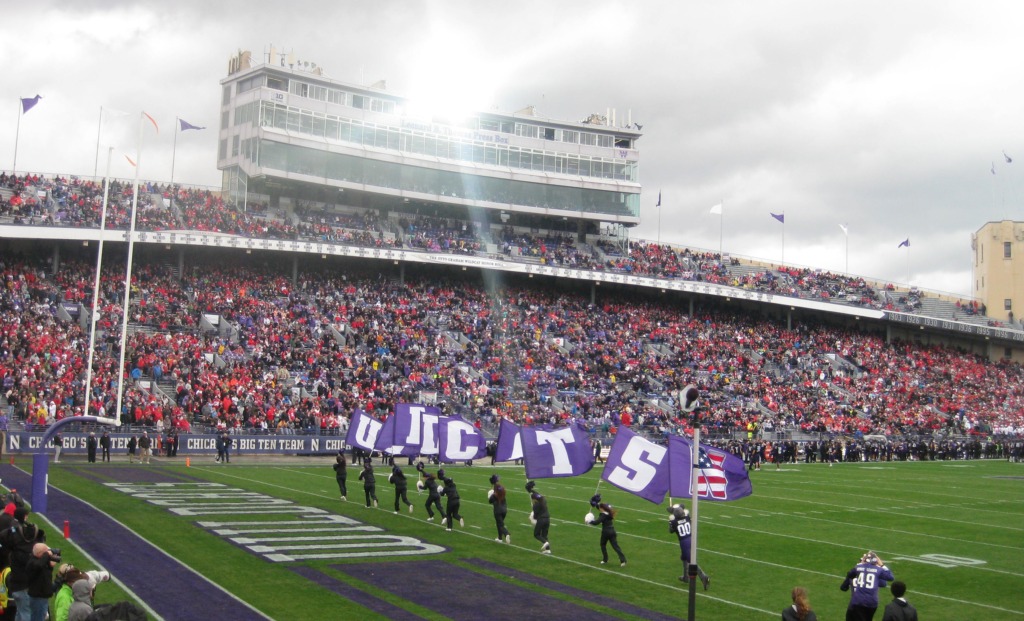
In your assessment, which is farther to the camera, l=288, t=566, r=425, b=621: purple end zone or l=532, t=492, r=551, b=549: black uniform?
l=532, t=492, r=551, b=549: black uniform

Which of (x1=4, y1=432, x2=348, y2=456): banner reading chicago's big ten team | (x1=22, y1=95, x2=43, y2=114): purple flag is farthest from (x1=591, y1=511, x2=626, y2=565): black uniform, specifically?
(x1=22, y1=95, x2=43, y2=114): purple flag

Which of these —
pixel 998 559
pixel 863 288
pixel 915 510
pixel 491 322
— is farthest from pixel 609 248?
pixel 998 559

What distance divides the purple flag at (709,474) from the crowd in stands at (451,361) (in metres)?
27.1

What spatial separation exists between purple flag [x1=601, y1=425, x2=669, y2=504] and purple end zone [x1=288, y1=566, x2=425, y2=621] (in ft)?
15.5

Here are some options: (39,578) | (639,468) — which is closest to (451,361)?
(639,468)

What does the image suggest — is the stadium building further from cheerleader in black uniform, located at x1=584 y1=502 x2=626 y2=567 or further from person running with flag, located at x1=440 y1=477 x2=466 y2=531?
cheerleader in black uniform, located at x1=584 y1=502 x2=626 y2=567

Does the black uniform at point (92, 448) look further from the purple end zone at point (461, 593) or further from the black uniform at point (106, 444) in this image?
the purple end zone at point (461, 593)

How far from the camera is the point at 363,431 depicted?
26.3m

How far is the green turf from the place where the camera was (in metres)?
15.3

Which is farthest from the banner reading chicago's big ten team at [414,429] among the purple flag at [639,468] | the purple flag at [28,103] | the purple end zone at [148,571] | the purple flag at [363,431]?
the purple flag at [28,103]

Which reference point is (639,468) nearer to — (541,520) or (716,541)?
(541,520)

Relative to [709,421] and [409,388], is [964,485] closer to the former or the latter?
[709,421]

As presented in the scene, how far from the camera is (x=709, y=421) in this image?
51.0 metres

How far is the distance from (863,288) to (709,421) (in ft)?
91.1
